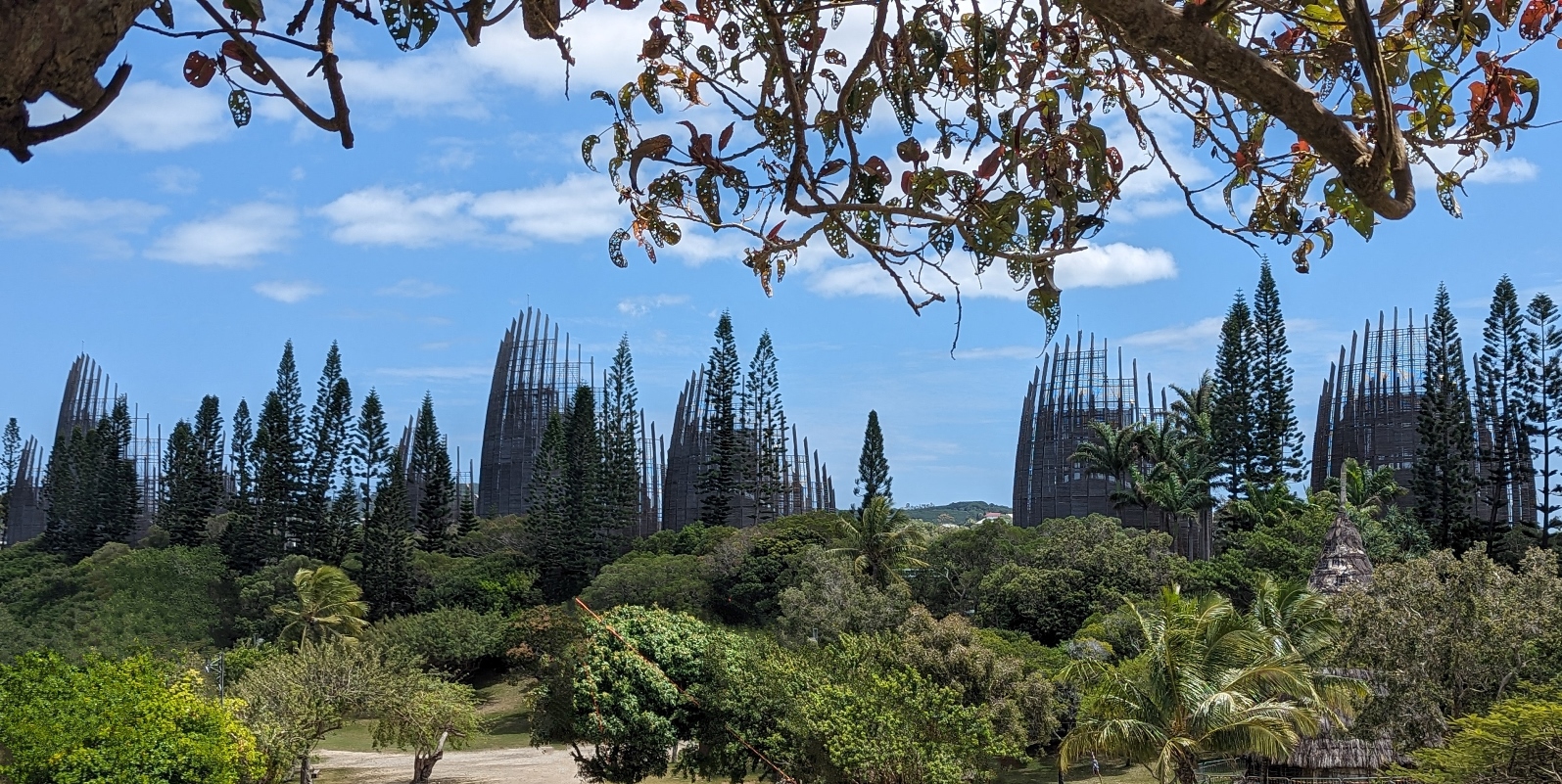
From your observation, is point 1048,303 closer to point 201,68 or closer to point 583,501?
point 201,68

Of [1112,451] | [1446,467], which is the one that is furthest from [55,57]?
[1112,451]

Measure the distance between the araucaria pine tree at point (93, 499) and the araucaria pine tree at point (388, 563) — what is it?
16261 mm

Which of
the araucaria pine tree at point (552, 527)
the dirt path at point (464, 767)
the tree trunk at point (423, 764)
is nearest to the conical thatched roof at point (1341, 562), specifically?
the dirt path at point (464, 767)

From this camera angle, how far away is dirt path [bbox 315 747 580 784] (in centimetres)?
2286

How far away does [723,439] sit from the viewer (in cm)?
4338

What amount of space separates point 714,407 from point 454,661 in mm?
14023

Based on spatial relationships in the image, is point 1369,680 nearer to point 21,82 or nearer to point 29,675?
point 29,675

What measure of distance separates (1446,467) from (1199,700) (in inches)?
776

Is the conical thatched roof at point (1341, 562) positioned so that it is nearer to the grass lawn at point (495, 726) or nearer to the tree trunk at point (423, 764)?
the tree trunk at point (423, 764)

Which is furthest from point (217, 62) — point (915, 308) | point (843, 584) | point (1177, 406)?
point (1177, 406)

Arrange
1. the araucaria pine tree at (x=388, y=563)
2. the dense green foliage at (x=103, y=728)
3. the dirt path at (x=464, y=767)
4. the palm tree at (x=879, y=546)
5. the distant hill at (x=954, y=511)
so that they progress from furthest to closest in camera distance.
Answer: the distant hill at (x=954, y=511) → the araucaria pine tree at (x=388, y=563) → the palm tree at (x=879, y=546) → the dirt path at (x=464, y=767) → the dense green foliage at (x=103, y=728)

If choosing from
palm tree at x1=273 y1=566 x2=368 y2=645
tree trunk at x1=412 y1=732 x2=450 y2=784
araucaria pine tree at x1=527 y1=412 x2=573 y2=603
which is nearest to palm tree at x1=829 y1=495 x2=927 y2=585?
araucaria pine tree at x1=527 y1=412 x2=573 y2=603

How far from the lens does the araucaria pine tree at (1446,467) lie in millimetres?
30266

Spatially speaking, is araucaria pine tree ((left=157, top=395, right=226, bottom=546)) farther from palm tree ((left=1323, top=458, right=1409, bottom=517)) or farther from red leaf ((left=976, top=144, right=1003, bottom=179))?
red leaf ((left=976, top=144, right=1003, bottom=179))
